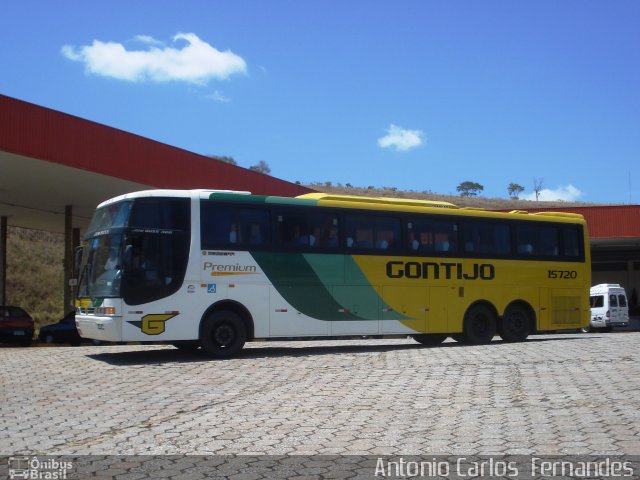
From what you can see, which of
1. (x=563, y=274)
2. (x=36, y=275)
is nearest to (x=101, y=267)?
(x=563, y=274)

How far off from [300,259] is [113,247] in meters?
4.02

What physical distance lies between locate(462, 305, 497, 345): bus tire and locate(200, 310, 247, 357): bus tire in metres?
6.25

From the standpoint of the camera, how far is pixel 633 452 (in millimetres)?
6566

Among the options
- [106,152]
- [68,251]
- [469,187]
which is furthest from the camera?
[469,187]

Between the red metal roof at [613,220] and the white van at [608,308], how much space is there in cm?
291

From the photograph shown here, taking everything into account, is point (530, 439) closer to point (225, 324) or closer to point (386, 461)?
point (386, 461)

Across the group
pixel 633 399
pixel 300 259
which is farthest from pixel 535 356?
pixel 300 259

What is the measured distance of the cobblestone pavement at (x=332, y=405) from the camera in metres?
7.16

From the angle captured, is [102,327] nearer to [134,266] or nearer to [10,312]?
[134,266]

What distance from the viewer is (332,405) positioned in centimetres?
902

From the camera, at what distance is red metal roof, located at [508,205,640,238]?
37938mm

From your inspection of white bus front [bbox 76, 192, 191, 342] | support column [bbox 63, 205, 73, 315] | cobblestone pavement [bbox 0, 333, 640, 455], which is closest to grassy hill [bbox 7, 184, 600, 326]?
support column [bbox 63, 205, 73, 315]

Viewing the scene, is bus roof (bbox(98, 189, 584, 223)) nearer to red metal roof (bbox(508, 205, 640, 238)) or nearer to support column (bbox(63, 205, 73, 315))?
support column (bbox(63, 205, 73, 315))

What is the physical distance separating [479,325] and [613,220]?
74.7 ft
